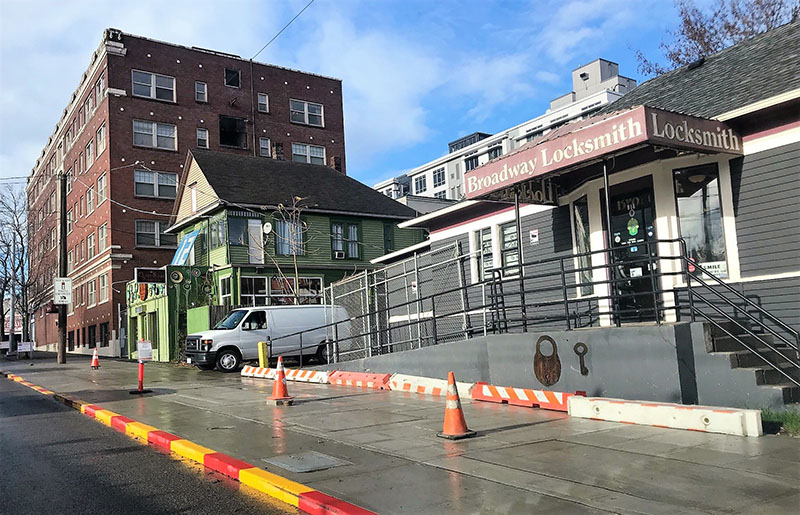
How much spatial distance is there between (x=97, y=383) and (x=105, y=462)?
38.9 feet

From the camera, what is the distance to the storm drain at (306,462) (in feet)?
22.9

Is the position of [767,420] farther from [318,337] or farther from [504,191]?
[318,337]

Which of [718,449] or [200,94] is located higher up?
[200,94]

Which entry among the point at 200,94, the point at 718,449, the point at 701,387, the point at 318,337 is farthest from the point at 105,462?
the point at 200,94

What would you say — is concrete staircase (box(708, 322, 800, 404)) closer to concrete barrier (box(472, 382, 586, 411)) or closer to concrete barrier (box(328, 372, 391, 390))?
concrete barrier (box(472, 382, 586, 411))

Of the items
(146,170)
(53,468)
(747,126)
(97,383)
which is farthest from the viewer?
(146,170)

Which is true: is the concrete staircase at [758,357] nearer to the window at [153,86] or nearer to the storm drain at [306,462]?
the storm drain at [306,462]

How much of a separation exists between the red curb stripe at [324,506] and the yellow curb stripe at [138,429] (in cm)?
456

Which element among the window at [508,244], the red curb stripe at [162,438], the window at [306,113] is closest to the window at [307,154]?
the window at [306,113]

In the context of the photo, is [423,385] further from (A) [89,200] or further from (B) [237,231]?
(A) [89,200]

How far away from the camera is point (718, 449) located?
23.0 ft

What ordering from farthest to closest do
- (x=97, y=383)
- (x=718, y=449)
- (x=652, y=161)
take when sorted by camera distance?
(x=97, y=383)
(x=652, y=161)
(x=718, y=449)

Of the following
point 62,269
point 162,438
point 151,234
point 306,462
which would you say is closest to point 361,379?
point 162,438

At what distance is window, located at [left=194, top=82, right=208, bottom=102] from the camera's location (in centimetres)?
4306
